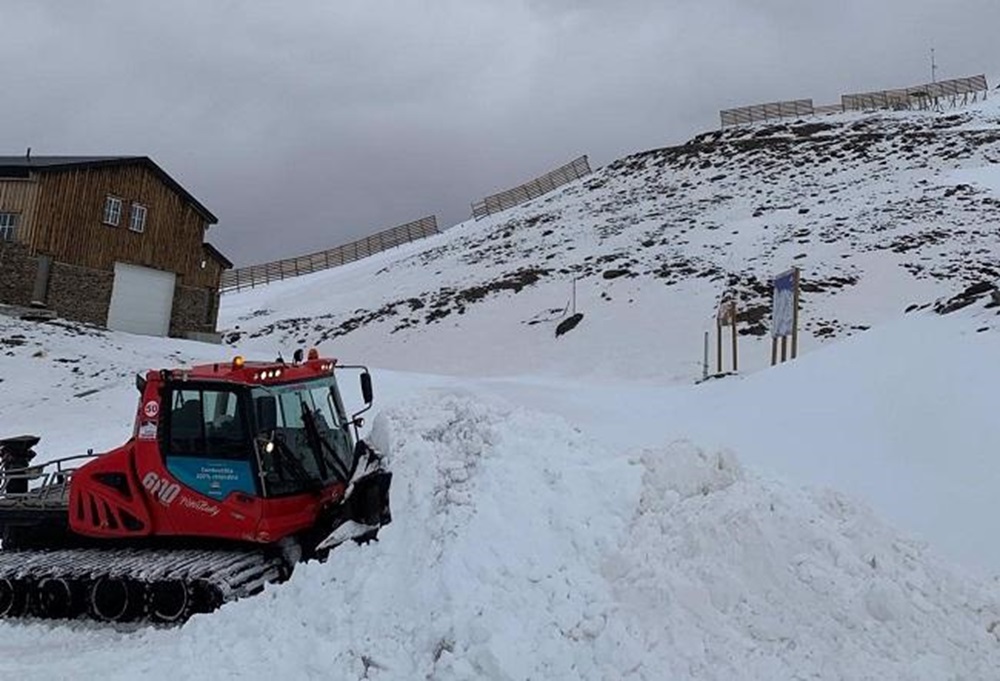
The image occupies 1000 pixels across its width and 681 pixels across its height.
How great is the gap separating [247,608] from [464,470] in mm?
2039

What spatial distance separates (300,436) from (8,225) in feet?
82.4

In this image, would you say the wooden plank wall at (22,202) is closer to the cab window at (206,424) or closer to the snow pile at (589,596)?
the cab window at (206,424)

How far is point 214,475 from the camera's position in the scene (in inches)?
281

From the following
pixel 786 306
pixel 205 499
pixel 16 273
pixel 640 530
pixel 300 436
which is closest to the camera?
pixel 640 530

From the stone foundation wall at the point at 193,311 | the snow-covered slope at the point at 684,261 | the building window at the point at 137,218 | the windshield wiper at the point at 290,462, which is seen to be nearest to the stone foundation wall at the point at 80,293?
the building window at the point at 137,218

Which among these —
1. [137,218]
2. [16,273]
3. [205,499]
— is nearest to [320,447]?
[205,499]

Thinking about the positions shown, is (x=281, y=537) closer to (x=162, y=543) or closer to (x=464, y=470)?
(x=162, y=543)

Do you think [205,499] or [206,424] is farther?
[206,424]

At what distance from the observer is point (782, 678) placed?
455 centimetres

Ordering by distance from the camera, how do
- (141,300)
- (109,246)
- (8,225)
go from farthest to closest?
1. (141,300)
2. (109,246)
3. (8,225)

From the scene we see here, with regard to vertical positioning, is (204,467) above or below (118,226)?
below

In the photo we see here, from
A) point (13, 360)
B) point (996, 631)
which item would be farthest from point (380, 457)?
point (13, 360)

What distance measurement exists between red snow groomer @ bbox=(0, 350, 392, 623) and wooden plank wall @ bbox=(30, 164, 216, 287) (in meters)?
22.7

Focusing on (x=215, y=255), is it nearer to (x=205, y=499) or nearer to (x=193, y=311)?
(x=193, y=311)
